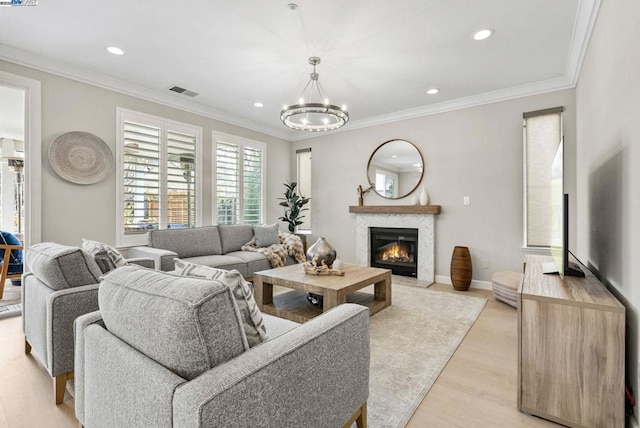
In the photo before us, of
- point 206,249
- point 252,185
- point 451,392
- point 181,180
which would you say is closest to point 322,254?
point 451,392

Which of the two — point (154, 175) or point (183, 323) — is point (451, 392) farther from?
point (154, 175)

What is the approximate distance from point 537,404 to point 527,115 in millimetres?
3588

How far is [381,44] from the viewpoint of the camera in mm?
2902

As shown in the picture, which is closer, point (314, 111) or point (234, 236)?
point (314, 111)

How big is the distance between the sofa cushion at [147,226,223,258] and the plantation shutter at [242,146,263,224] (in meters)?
1.05

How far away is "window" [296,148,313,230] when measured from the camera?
Result: 20.3ft

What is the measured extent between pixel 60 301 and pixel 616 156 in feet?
11.1

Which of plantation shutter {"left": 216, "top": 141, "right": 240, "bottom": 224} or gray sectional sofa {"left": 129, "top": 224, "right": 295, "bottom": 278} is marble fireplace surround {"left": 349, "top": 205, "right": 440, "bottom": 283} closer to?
gray sectional sofa {"left": 129, "top": 224, "right": 295, "bottom": 278}

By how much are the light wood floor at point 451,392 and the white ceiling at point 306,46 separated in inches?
106

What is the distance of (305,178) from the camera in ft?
20.5

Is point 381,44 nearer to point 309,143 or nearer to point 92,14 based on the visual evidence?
point 92,14

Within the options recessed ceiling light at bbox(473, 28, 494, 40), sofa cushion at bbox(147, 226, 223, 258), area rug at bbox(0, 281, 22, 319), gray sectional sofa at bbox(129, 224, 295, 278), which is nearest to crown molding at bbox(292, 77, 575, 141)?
recessed ceiling light at bbox(473, 28, 494, 40)

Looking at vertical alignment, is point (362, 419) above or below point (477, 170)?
below

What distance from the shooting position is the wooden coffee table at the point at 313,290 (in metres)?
2.71
